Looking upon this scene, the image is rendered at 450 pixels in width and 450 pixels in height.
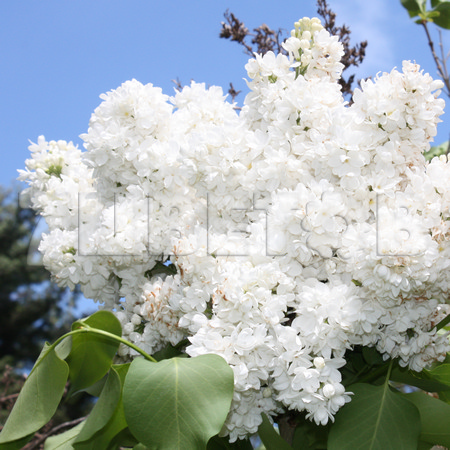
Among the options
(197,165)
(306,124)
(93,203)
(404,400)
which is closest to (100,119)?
(93,203)

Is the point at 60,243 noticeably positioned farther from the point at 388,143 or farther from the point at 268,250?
the point at 388,143

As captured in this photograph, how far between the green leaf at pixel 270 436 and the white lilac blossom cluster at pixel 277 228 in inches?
1.0

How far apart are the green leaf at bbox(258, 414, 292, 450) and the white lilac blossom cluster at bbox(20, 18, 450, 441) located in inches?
1.0

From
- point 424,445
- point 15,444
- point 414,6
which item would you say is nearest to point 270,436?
point 424,445

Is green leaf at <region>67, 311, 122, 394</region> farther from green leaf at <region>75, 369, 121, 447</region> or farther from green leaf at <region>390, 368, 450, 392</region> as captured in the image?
green leaf at <region>390, 368, 450, 392</region>

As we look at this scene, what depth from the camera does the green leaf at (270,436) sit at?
936mm

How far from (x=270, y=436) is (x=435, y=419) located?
0.98 feet

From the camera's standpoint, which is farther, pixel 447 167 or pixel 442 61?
pixel 442 61

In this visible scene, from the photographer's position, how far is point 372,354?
0.99 metres

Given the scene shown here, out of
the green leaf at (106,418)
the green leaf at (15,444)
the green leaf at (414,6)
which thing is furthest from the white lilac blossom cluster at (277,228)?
the green leaf at (414,6)

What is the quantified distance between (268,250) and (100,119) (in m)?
0.53

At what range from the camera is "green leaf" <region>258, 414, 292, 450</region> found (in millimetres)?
936

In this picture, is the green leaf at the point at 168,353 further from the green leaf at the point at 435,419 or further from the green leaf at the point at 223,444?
the green leaf at the point at 435,419

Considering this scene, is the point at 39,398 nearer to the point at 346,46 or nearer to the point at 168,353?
the point at 168,353
